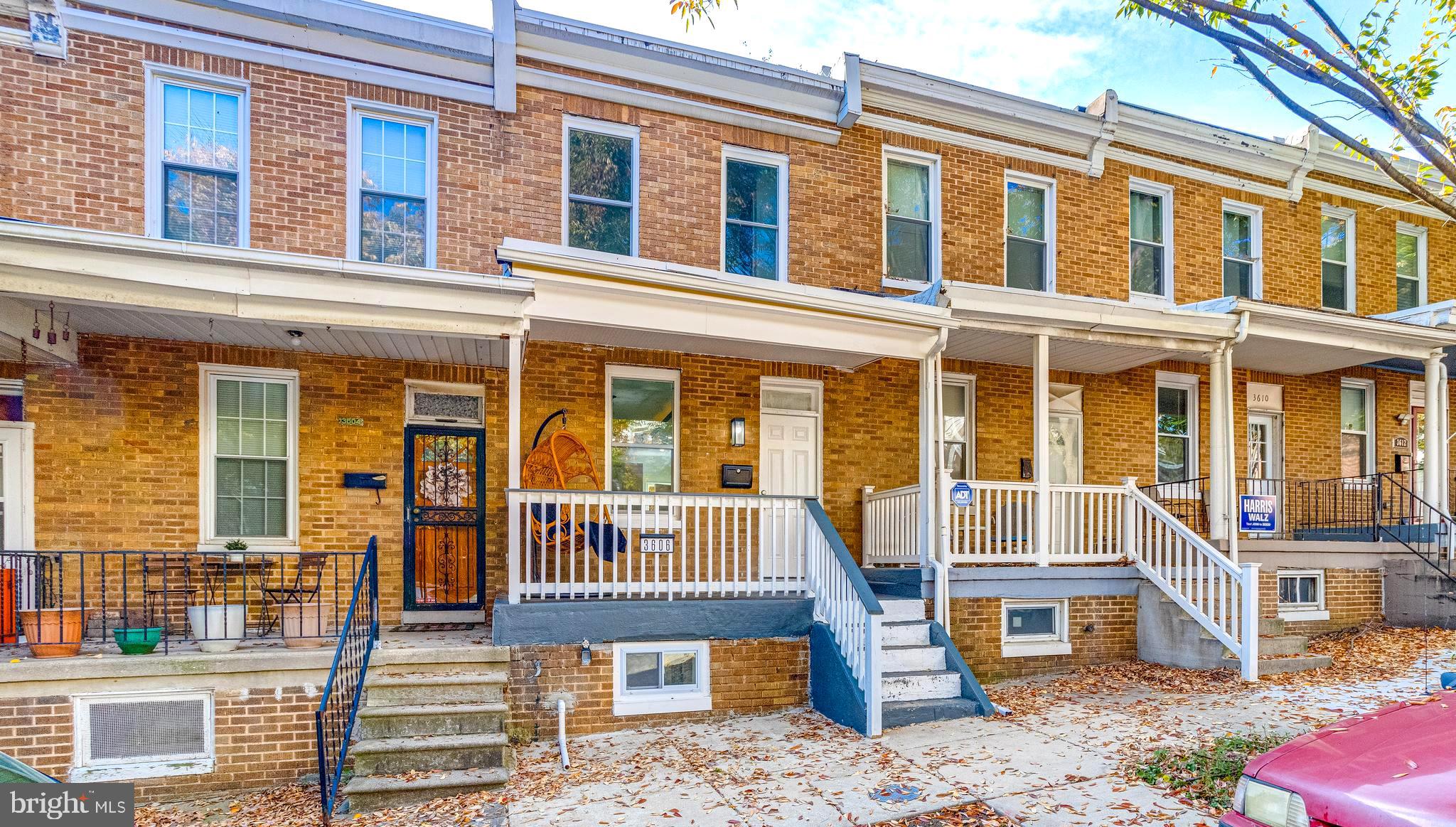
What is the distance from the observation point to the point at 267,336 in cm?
793

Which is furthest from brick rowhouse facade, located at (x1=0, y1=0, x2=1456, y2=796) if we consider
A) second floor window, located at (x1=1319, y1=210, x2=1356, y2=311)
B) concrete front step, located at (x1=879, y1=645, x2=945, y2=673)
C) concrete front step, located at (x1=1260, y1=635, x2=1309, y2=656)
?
concrete front step, located at (x1=1260, y1=635, x2=1309, y2=656)

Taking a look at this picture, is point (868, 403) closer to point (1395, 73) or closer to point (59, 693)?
point (1395, 73)

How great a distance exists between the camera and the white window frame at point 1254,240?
1259cm

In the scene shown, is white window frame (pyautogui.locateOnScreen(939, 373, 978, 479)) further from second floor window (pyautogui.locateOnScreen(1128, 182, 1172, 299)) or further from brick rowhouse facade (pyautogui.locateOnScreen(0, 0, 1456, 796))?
second floor window (pyautogui.locateOnScreen(1128, 182, 1172, 299))

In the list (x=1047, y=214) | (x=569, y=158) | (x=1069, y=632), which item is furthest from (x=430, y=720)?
(x=1047, y=214)

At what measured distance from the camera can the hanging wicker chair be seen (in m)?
8.32

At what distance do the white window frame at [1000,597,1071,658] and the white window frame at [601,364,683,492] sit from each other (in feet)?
12.6

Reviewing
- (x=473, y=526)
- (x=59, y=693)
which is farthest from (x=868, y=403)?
(x=59, y=693)

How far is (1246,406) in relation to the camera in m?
12.4

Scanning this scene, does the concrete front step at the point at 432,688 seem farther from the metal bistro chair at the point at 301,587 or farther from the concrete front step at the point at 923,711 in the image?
the concrete front step at the point at 923,711

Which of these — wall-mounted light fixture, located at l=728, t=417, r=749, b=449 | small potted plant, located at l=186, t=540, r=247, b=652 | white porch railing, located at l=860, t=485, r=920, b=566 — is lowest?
small potted plant, located at l=186, t=540, r=247, b=652

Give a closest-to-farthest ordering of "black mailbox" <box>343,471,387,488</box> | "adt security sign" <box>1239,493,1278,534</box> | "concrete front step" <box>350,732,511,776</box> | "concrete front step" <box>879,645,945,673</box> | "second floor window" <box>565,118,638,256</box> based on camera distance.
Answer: "concrete front step" <box>350,732,511,776</box>
"concrete front step" <box>879,645,945,673</box>
"black mailbox" <box>343,471,387,488</box>
"second floor window" <box>565,118,638,256</box>
"adt security sign" <box>1239,493,1278,534</box>

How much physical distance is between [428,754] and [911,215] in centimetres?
836

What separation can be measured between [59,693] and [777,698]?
5.64 metres
